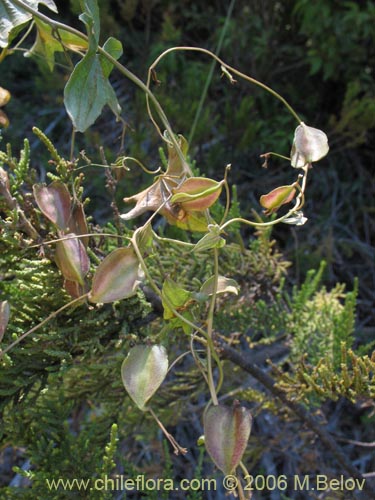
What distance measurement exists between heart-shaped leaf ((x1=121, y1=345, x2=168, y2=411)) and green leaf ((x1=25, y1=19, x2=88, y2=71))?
332mm

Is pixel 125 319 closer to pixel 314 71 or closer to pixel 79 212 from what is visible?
pixel 79 212

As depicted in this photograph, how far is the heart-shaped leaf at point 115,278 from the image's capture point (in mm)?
497

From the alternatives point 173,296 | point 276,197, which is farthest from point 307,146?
point 173,296

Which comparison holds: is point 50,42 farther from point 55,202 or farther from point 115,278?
point 115,278

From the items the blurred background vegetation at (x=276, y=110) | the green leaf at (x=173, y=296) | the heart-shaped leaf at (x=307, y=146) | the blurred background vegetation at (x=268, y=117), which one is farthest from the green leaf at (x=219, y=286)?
the blurred background vegetation at (x=276, y=110)

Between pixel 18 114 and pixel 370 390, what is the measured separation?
1523 millimetres

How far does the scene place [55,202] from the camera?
586 millimetres

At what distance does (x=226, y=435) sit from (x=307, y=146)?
11.4 inches

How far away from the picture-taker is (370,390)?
2.32 feet

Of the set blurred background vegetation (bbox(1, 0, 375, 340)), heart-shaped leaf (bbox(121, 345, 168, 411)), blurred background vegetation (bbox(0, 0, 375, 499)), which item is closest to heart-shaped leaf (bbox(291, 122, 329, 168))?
heart-shaped leaf (bbox(121, 345, 168, 411))

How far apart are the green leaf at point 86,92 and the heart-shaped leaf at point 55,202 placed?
0.28 ft

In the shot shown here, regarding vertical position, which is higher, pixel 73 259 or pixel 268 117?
pixel 73 259

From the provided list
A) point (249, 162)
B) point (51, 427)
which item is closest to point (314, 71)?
point (249, 162)

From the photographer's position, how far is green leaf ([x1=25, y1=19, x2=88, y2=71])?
65cm
